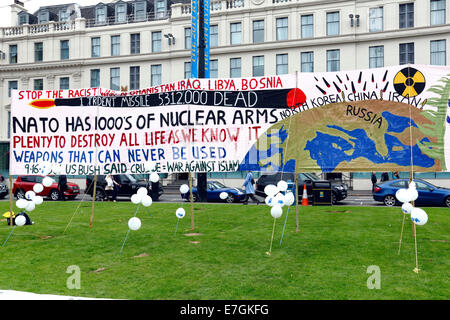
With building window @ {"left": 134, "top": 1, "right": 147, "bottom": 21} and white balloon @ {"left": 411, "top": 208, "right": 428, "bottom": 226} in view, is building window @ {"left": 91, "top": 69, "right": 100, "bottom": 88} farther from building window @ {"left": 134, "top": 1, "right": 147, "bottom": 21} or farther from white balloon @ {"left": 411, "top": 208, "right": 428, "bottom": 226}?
white balloon @ {"left": 411, "top": 208, "right": 428, "bottom": 226}

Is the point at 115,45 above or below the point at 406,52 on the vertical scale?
above

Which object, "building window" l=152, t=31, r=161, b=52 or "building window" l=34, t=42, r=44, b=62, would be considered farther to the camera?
"building window" l=34, t=42, r=44, b=62

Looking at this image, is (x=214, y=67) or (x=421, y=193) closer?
(x=421, y=193)

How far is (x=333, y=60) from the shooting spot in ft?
127

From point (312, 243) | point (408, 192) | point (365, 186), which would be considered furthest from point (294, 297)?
point (365, 186)

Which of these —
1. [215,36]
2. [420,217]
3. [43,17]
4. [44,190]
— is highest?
[43,17]

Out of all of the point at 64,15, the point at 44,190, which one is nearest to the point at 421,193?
the point at 44,190

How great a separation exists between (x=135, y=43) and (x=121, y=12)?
181 inches

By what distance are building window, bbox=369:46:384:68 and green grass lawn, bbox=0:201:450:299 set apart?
2838cm

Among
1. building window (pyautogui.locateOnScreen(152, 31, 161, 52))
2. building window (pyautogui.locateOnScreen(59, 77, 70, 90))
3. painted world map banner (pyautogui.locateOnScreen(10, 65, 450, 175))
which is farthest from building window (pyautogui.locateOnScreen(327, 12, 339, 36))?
painted world map banner (pyautogui.locateOnScreen(10, 65, 450, 175))

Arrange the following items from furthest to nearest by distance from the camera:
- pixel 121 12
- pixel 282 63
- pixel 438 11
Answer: pixel 121 12 → pixel 282 63 → pixel 438 11

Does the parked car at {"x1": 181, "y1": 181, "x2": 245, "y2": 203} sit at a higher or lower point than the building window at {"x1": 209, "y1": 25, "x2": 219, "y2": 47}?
lower

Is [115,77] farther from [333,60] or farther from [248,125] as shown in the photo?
[248,125]

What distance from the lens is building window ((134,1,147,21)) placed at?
45625mm
